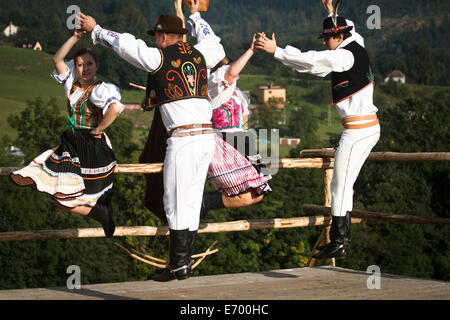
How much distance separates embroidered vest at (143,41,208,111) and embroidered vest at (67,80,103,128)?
1.90ft

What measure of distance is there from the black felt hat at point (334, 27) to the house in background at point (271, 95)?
9619cm

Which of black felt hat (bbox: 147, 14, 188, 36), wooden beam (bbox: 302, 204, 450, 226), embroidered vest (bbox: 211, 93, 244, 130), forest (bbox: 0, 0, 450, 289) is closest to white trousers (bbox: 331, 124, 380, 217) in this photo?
wooden beam (bbox: 302, 204, 450, 226)

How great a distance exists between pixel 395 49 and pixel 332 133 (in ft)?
188

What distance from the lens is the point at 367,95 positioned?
15.4 ft

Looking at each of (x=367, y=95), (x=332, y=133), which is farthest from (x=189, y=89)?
(x=332, y=133)

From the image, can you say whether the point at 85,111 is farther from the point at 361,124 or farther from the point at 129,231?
the point at 361,124

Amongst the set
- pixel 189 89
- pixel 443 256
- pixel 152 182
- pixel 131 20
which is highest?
pixel 131 20

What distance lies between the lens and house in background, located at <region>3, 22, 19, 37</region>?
9788cm

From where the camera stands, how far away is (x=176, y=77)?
4117 mm

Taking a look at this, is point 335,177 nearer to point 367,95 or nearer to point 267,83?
point 367,95

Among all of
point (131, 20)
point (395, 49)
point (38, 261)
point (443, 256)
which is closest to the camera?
point (38, 261)

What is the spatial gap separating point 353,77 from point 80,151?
202 cm
